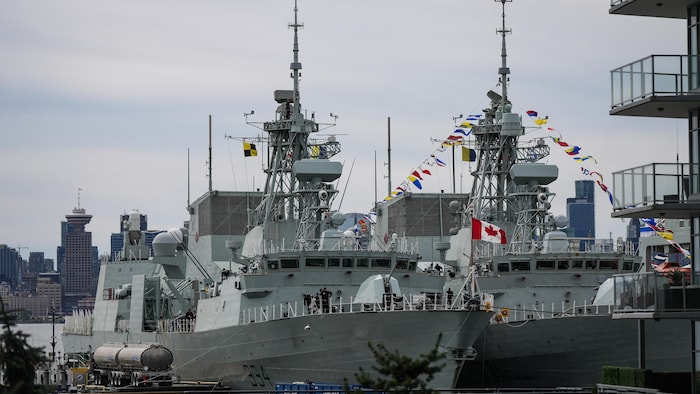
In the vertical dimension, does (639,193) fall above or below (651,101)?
below

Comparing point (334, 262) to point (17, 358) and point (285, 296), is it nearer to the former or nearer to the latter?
point (285, 296)

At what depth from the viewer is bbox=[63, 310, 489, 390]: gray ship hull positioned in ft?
137

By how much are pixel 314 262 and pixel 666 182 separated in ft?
71.1

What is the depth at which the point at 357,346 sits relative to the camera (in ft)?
142

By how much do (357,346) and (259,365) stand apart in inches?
212

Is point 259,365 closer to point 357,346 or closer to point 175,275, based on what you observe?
point 357,346

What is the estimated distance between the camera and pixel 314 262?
160ft

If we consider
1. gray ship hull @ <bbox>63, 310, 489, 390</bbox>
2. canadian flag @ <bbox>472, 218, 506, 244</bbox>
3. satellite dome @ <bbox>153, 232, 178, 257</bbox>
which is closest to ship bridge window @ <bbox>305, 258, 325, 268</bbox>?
gray ship hull @ <bbox>63, 310, 489, 390</bbox>

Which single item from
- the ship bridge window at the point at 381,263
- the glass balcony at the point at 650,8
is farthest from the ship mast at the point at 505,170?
the glass balcony at the point at 650,8

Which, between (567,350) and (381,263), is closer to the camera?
(567,350)

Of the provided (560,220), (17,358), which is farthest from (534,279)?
(17,358)

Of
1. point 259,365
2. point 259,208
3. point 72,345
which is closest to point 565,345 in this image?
point 259,365

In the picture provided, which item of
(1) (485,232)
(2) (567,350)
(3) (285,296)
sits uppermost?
(1) (485,232)

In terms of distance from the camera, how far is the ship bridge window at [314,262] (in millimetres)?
48656
